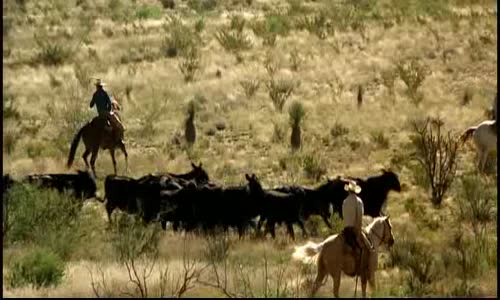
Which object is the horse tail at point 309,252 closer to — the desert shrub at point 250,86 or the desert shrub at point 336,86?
the desert shrub at point 336,86

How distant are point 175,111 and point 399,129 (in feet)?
23.5

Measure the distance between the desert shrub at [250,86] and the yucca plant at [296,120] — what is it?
8.62 ft

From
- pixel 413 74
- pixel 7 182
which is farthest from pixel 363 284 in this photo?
pixel 413 74

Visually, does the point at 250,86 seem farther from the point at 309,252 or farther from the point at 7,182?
the point at 309,252

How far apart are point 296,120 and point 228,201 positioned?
35.7 feet

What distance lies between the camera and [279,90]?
3534cm

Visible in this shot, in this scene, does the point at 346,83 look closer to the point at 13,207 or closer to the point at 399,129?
the point at 399,129

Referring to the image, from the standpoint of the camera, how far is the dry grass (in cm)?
2670

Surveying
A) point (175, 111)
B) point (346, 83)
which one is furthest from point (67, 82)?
point (346, 83)

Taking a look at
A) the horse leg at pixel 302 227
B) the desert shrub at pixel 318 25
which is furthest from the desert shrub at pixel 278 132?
the desert shrub at pixel 318 25

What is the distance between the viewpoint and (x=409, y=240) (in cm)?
1862

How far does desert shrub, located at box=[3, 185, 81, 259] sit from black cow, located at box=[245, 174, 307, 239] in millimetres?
3426

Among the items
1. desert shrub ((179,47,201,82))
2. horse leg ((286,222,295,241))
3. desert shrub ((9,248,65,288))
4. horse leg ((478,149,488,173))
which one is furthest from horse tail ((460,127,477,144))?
desert shrub ((179,47,201,82))

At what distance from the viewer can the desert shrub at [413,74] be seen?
34094 millimetres
